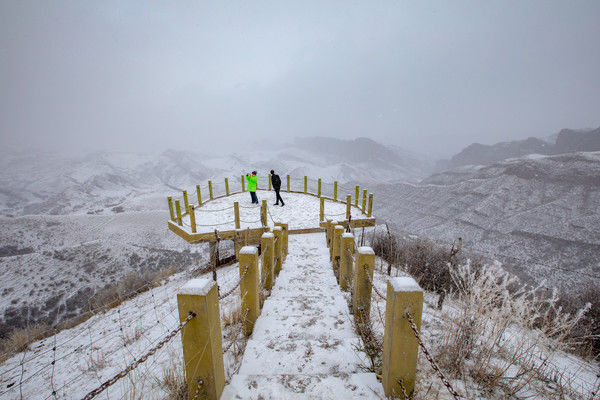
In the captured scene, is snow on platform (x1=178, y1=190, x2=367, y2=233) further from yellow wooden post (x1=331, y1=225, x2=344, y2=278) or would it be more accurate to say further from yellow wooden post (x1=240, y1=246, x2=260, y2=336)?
yellow wooden post (x1=240, y1=246, x2=260, y2=336)

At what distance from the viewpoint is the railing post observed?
4527 mm

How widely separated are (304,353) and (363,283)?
1244mm

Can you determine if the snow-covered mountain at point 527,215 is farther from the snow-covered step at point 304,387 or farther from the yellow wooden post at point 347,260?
the snow-covered step at point 304,387

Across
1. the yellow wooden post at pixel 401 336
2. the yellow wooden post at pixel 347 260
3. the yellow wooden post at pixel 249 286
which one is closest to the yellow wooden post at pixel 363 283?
the yellow wooden post at pixel 347 260

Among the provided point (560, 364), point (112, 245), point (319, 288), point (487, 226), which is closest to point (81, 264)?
point (112, 245)

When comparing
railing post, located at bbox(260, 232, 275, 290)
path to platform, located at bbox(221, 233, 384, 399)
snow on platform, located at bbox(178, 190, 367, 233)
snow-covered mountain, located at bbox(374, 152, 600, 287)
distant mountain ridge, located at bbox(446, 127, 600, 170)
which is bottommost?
snow-covered mountain, located at bbox(374, 152, 600, 287)

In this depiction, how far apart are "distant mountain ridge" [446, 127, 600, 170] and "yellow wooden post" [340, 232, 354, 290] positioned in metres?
118

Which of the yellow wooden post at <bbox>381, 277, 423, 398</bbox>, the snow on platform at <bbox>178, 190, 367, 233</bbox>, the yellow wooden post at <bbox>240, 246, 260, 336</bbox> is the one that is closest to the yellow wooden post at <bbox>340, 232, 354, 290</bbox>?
the yellow wooden post at <bbox>240, 246, 260, 336</bbox>

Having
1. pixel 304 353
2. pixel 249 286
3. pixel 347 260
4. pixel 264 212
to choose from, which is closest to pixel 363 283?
pixel 347 260

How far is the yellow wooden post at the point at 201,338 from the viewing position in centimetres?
191

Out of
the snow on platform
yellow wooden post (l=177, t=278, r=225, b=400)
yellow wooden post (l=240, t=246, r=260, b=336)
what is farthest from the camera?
the snow on platform

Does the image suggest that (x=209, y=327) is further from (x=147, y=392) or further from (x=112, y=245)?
(x=112, y=245)

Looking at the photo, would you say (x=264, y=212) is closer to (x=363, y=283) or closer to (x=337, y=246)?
(x=337, y=246)

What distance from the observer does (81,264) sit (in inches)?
856
